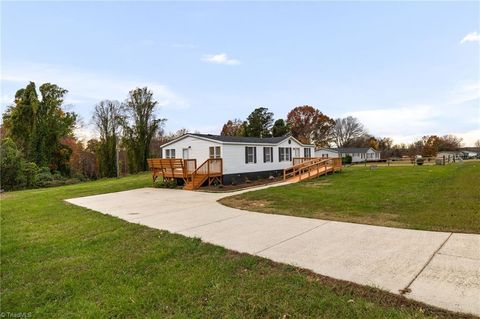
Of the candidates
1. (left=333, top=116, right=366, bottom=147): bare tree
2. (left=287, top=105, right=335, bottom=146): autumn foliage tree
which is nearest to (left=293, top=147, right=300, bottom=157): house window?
(left=287, top=105, right=335, bottom=146): autumn foliage tree

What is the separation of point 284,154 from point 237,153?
5.61 meters

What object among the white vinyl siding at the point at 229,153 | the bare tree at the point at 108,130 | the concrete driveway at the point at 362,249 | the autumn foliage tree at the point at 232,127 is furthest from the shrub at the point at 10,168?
the autumn foliage tree at the point at 232,127

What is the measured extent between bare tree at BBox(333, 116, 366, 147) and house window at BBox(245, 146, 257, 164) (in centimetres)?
5380

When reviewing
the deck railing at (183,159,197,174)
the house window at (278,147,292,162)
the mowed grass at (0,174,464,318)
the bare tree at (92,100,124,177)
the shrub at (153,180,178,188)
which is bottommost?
the mowed grass at (0,174,464,318)

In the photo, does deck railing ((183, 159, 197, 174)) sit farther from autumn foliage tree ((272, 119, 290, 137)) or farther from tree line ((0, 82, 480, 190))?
autumn foliage tree ((272, 119, 290, 137))

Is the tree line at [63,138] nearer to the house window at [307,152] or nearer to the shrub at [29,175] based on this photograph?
the shrub at [29,175]

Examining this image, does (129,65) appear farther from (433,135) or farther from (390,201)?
(433,135)

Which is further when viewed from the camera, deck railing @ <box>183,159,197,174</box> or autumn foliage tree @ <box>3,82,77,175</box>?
autumn foliage tree @ <box>3,82,77,175</box>

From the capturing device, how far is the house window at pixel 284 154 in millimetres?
21666

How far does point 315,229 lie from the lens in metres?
5.91

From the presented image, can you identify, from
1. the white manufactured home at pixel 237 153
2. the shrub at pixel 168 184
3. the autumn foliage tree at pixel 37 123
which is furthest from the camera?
the autumn foliage tree at pixel 37 123

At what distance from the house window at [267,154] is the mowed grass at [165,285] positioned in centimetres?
1486

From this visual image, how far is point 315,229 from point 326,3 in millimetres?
11448

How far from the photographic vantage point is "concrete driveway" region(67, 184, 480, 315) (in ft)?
10.4
